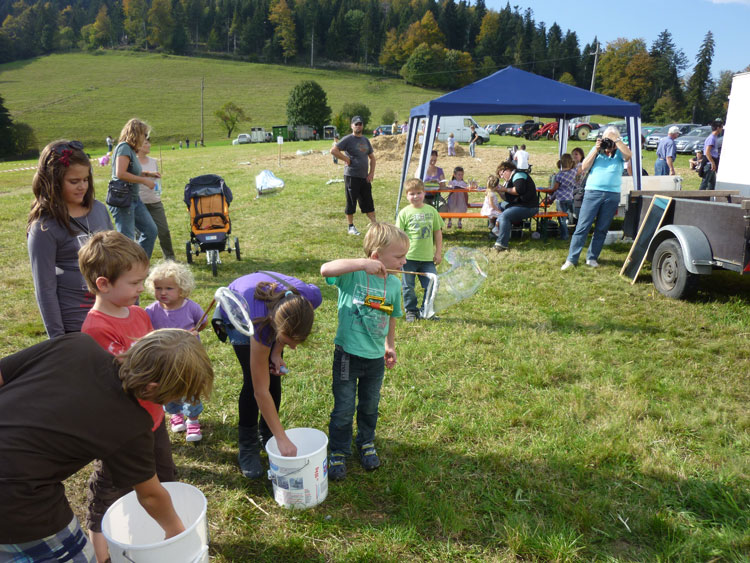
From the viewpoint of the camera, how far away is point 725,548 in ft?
8.61

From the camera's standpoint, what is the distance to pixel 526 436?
3.69 m

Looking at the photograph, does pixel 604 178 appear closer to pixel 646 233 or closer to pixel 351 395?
pixel 646 233

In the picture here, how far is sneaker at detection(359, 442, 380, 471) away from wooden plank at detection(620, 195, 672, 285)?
18.0 ft

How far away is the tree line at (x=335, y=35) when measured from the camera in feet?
361

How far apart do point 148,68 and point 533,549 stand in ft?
390

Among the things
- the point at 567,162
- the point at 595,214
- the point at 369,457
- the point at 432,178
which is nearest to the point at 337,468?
the point at 369,457

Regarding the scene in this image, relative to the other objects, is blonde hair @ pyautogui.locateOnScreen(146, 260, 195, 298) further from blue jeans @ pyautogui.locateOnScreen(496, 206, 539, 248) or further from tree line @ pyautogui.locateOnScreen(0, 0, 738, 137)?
tree line @ pyautogui.locateOnScreen(0, 0, 738, 137)

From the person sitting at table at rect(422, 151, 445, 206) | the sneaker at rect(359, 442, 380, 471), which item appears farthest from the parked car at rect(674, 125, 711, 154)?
the sneaker at rect(359, 442, 380, 471)

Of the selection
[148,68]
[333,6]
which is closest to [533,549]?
[148,68]

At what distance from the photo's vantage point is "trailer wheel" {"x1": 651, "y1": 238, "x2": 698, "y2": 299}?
620cm

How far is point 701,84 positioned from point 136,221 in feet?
327

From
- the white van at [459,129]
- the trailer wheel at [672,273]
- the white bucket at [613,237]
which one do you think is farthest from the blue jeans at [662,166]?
the white van at [459,129]

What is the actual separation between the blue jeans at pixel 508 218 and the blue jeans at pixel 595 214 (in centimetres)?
145

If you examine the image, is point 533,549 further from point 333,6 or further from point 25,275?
point 333,6
